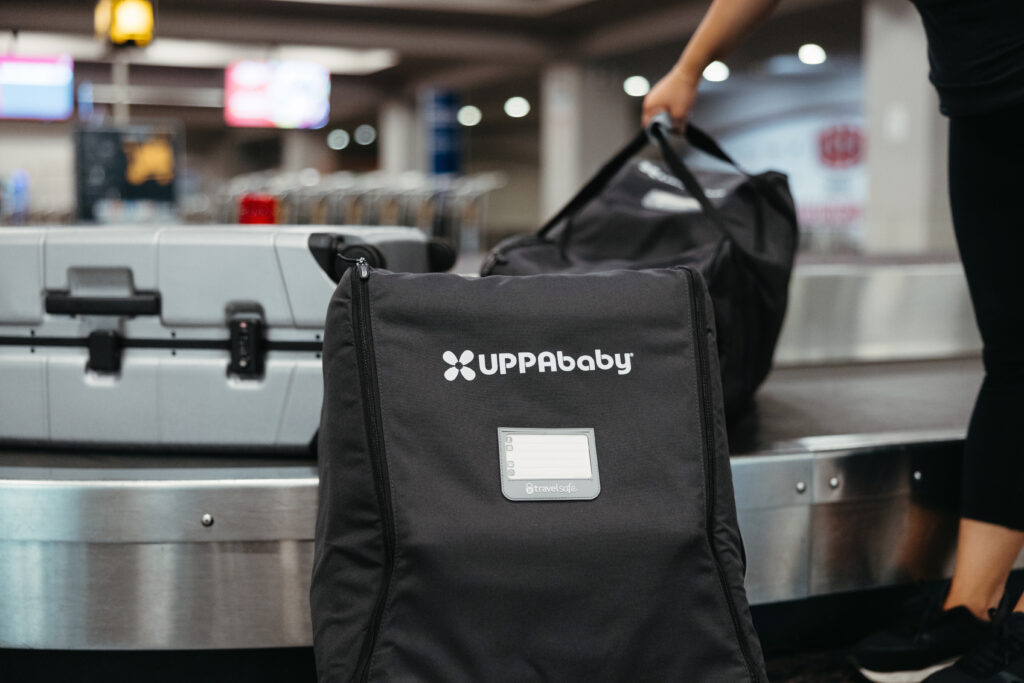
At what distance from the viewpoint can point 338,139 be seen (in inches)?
965

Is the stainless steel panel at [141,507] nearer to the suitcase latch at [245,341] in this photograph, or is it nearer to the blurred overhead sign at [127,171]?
the suitcase latch at [245,341]

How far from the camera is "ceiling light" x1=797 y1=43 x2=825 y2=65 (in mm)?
11203

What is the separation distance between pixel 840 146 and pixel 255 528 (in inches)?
497

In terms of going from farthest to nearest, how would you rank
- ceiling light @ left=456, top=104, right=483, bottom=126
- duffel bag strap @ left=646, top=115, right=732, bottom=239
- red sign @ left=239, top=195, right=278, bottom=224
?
1. ceiling light @ left=456, top=104, right=483, bottom=126
2. red sign @ left=239, top=195, right=278, bottom=224
3. duffel bag strap @ left=646, top=115, right=732, bottom=239

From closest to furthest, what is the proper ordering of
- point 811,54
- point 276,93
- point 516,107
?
1. point 811,54
2. point 276,93
3. point 516,107

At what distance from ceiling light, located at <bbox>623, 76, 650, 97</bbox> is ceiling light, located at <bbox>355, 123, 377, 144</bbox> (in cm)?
944

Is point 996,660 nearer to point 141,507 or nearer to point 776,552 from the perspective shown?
point 776,552

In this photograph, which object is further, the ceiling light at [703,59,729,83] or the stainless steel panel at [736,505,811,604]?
the ceiling light at [703,59,729,83]

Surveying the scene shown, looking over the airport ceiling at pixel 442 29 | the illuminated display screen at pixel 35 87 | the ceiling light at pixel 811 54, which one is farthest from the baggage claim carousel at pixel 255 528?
the illuminated display screen at pixel 35 87

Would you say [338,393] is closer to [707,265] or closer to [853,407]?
[707,265]

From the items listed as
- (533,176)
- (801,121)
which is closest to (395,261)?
(801,121)

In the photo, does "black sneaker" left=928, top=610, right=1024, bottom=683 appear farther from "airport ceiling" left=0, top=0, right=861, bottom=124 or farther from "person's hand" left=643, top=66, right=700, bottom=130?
"airport ceiling" left=0, top=0, right=861, bottom=124

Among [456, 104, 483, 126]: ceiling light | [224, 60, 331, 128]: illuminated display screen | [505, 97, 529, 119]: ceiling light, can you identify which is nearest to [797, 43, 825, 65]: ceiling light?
[224, 60, 331, 128]: illuminated display screen

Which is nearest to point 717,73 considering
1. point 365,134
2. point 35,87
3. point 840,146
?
point 840,146
